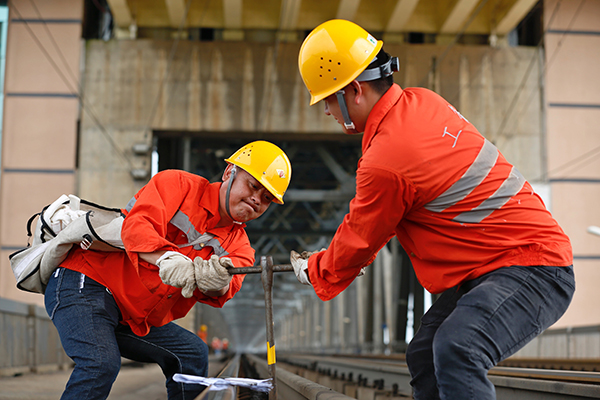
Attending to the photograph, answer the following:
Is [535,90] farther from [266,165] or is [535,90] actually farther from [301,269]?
[301,269]

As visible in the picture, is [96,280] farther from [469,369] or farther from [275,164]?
[469,369]

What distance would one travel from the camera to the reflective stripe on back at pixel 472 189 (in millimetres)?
2426

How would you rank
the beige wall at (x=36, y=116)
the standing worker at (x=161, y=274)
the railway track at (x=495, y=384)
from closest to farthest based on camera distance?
the standing worker at (x=161, y=274) → the railway track at (x=495, y=384) → the beige wall at (x=36, y=116)

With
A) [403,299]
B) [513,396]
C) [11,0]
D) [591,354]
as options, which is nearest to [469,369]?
[513,396]

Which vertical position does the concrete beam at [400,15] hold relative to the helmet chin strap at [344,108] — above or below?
above

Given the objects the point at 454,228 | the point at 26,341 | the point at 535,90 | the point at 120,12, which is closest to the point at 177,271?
the point at 454,228

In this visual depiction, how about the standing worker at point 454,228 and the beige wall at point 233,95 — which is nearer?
the standing worker at point 454,228

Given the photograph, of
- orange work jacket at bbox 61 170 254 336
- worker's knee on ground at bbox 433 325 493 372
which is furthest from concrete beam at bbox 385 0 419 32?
worker's knee on ground at bbox 433 325 493 372

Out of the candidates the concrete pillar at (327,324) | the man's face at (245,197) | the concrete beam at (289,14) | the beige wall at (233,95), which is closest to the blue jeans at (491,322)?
the man's face at (245,197)

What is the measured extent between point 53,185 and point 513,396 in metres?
11.7

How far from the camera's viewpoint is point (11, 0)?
45.0ft

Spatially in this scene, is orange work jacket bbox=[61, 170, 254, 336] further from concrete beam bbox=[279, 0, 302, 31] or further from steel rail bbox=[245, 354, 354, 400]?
concrete beam bbox=[279, 0, 302, 31]

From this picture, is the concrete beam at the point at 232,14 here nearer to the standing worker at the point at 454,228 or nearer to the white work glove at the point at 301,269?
the white work glove at the point at 301,269

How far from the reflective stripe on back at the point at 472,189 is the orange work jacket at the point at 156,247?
1.64 meters
